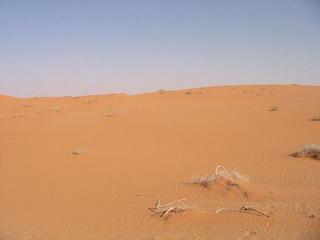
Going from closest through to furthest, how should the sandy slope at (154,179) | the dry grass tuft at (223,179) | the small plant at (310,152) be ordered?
the sandy slope at (154,179) < the dry grass tuft at (223,179) < the small plant at (310,152)

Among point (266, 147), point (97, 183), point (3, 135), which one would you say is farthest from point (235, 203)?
point (3, 135)

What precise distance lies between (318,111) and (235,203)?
14465mm

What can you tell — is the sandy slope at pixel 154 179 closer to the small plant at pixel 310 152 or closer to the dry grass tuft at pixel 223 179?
the dry grass tuft at pixel 223 179

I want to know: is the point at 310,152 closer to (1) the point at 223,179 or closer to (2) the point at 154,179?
(1) the point at 223,179

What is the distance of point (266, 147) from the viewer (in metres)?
12.7

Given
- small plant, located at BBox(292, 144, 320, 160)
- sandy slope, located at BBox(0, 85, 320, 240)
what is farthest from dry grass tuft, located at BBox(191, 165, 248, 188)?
small plant, located at BBox(292, 144, 320, 160)

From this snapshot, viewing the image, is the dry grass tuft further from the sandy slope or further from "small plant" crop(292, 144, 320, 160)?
"small plant" crop(292, 144, 320, 160)

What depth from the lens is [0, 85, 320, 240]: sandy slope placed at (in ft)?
19.7

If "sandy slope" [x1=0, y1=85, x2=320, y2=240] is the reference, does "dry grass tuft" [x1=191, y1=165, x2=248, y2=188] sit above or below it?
above

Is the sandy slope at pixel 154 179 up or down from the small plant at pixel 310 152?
down

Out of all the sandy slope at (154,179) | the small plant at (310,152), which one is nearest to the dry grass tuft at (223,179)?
the sandy slope at (154,179)

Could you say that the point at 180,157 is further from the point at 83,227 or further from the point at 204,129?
the point at 83,227

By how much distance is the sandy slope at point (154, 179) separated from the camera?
6.02 m

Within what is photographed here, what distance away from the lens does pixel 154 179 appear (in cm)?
945
